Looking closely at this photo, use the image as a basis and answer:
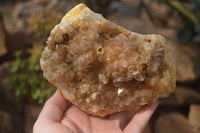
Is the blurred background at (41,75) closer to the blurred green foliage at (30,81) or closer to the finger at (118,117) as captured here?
the blurred green foliage at (30,81)

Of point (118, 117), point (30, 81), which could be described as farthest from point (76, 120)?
point (30, 81)

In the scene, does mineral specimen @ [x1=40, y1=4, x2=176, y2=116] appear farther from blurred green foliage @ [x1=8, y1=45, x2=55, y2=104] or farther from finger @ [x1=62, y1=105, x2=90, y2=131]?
blurred green foliage @ [x1=8, y1=45, x2=55, y2=104]

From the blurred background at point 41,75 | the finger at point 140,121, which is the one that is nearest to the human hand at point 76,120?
the finger at point 140,121

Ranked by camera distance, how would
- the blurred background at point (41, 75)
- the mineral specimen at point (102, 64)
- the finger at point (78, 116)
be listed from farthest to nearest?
1. the blurred background at point (41, 75)
2. the finger at point (78, 116)
3. the mineral specimen at point (102, 64)

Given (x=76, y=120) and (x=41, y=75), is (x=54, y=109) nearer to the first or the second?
(x=76, y=120)

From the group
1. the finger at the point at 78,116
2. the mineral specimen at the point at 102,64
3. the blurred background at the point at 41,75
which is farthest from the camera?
the blurred background at the point at 41,75

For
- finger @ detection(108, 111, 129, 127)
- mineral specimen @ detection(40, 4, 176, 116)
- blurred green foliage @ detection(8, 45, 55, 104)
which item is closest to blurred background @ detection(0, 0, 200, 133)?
blurred green foliage @ detection(8, 45, 55, 104)
